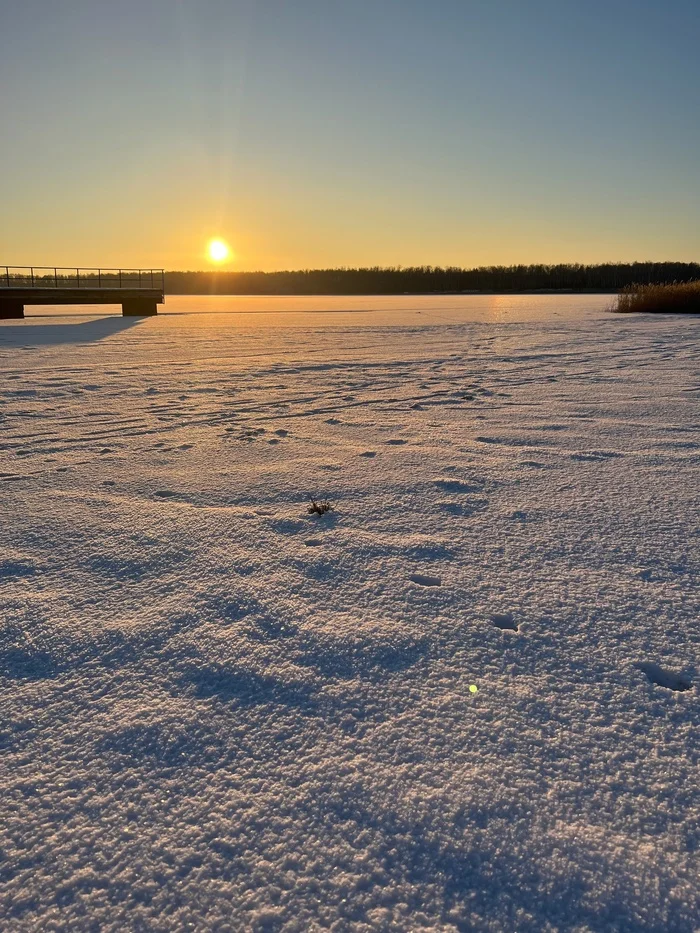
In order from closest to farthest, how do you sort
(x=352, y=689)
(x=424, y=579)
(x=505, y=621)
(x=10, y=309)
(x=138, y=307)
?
(x=352, y=689) < (x=505, y=621) < (x=424, y=579) < (x=10, y=309) < (x=138, y=307)

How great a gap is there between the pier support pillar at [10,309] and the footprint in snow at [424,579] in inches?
868

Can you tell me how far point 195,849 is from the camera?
123 cm

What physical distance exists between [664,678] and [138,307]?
966 inches

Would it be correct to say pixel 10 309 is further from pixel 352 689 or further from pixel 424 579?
pixel 352 689

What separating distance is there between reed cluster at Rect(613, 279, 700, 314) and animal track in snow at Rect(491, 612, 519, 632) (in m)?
20.0

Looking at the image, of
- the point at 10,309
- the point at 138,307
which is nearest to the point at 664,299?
the point at 138,307

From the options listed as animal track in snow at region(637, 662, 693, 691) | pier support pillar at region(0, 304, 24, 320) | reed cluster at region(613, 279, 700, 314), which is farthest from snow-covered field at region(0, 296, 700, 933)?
pier support pillar at region(0, 304, 24, 320)

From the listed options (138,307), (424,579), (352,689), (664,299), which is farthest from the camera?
(138,307)

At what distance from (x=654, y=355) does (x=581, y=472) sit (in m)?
6.75

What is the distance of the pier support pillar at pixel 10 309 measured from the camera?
65.4 ft

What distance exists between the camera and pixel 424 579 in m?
2.36

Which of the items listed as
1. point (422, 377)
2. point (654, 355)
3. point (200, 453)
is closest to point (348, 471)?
point (200, 453)

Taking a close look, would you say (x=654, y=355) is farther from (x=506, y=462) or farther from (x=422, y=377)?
(x=506, y=462)

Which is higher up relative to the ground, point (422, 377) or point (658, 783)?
point (422, 377)
